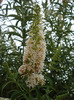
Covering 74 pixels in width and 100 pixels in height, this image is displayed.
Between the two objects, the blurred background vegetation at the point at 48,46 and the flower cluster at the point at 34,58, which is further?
the blurred background vegetation at the point at 48,46

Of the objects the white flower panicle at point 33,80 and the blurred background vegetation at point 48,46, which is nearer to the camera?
the white flower panicle at point 33,80

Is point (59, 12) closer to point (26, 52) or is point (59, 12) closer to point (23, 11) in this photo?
point (23, 11)

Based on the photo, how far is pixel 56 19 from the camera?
3633mm

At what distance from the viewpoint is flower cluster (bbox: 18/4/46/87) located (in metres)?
1.81

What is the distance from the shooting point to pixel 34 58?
1804 millimetres

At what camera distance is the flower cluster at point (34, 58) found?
181 cm

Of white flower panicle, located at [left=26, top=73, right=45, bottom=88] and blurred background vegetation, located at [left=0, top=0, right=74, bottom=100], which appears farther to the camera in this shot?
blurred background vegetation, located at [left=0, top=0, right=74, bottom=100]

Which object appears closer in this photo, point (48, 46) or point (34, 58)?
point (34, 58)

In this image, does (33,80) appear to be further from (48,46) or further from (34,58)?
(48,46)

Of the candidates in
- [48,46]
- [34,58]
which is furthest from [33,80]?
[48,46]

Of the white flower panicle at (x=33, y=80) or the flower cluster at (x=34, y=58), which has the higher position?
the flower cluster at (x=34, y=58)

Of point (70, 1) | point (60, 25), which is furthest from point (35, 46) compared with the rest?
point (70, 1)

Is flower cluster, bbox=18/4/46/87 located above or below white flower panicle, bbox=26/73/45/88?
above

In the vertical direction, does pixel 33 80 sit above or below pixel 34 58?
below
